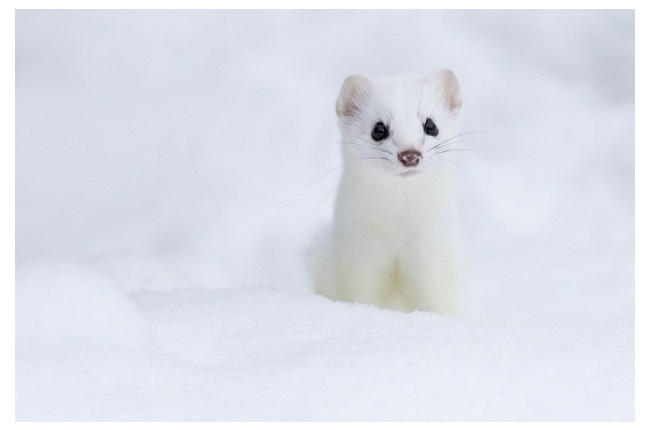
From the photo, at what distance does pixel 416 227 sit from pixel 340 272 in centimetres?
26

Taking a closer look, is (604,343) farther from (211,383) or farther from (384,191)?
(384,191)

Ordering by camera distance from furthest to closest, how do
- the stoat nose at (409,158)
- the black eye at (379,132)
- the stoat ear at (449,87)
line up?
1. the stoat ear at (449,87)
2. the black eye at (379,132)
3. the stoat nose at (409,158)

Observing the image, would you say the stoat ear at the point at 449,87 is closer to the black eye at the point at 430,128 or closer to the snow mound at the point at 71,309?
the black eye at the point at 430,128

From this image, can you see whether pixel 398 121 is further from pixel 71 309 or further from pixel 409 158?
pixel 71 309

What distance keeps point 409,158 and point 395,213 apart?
0.98 feet

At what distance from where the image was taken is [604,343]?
6.35ft

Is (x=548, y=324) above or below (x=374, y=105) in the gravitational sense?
below

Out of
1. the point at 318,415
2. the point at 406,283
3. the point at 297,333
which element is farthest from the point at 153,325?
the point at 406,283

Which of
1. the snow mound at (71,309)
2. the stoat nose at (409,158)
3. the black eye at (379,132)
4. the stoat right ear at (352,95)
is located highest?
the stoat right ear at (352,95)

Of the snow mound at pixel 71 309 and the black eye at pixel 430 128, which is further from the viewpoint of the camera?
the black eye at pixel 430 128

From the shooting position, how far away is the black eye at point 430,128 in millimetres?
2730

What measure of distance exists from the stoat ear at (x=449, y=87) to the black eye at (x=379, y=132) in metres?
0.23

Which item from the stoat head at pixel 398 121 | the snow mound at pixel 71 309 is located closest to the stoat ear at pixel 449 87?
the stoat head at pixel 398 121

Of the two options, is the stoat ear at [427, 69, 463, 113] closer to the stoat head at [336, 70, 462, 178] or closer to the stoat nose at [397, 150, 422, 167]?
the stoat head at [336, 70, 462, 178]
